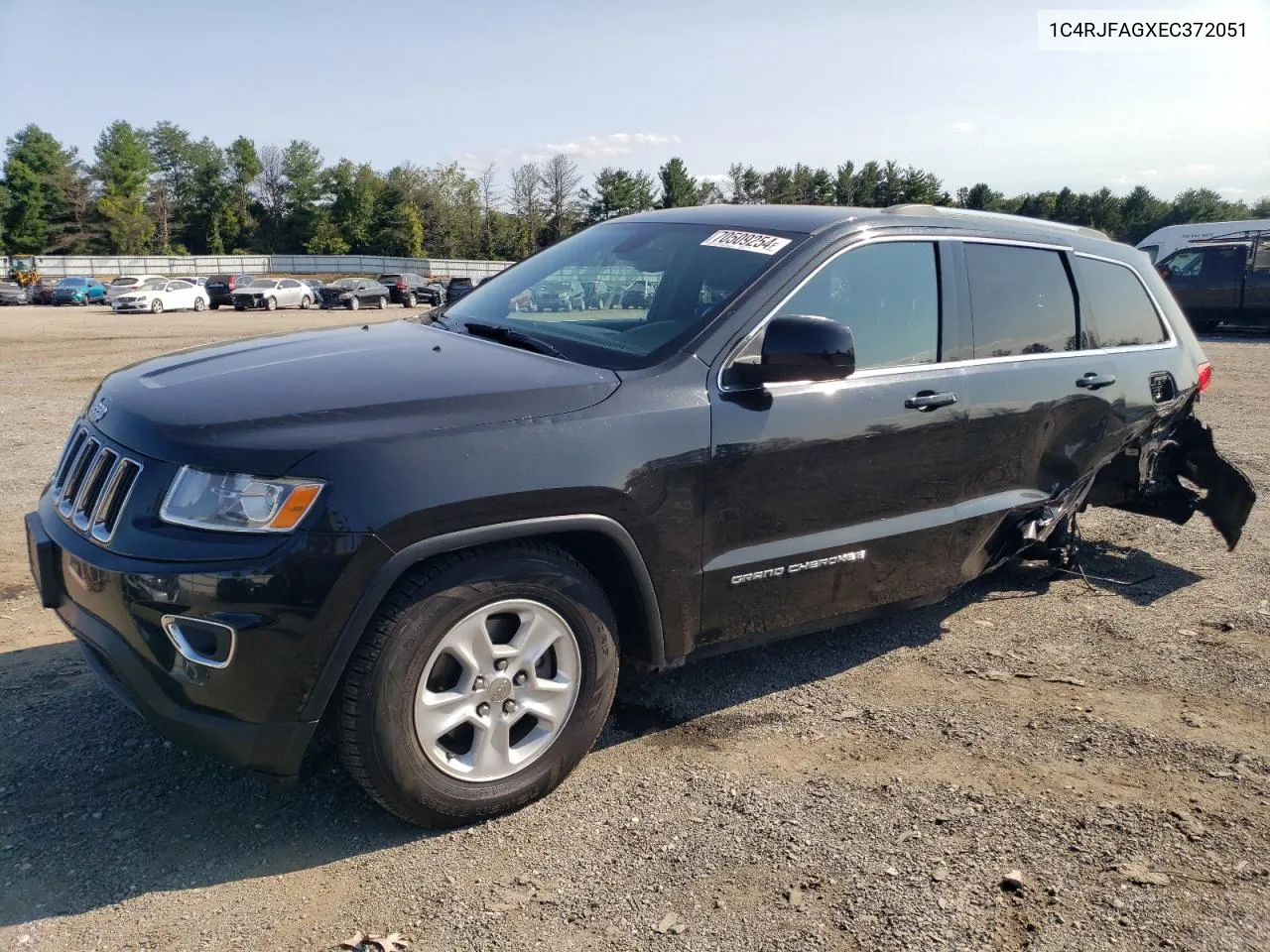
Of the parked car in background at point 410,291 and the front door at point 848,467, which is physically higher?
the parked car in background at point 410,291

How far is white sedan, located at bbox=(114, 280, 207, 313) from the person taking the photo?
3825cm

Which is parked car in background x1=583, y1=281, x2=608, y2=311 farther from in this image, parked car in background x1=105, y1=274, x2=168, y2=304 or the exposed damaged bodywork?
parked car in background x1=105, y1=274, x2=168, y2=304

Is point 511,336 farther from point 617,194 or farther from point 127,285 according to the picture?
point 617,194

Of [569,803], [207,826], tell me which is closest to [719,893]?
[569,803]

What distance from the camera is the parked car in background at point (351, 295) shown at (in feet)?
148

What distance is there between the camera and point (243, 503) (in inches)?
104

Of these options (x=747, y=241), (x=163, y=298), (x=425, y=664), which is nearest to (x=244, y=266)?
(x=163, y=298)

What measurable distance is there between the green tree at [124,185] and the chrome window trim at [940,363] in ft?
288

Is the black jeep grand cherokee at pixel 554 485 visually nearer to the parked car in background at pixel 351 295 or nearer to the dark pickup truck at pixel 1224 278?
the dark pickup truck at pixel 1224 278

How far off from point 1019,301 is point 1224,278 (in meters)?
20.2

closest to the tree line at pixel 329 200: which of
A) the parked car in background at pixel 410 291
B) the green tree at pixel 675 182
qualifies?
the green tree at pixel 675 182

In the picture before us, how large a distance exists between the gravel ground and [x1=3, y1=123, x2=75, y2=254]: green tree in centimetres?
8662

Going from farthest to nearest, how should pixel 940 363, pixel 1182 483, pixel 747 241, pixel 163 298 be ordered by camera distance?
pixel 163 298 → pixel 1182 483 → pixel 940 363 → pixel 747 241

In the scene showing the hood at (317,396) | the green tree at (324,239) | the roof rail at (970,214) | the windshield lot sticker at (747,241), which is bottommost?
the hood at (317,396)
